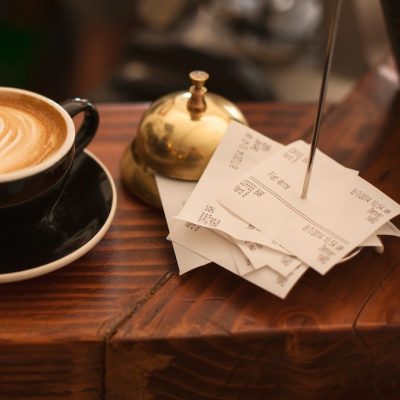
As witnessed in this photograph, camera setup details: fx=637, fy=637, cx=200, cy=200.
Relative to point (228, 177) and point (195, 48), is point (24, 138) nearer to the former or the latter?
point (228, 177)

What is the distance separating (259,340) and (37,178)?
272 millimetres

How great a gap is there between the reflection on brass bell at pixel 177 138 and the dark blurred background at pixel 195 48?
25.5 inches

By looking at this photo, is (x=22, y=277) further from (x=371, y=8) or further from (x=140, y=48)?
(x=371, y=8)

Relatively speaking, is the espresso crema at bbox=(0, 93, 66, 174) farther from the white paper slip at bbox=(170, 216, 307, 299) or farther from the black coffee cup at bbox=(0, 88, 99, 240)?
the white paper slip at bbox=(170, 216, 307, 299)

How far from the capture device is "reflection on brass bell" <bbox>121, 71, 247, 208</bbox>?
30.1 inches

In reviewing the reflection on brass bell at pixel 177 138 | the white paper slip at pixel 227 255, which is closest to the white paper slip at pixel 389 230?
the white paper slip at pixel 227 255

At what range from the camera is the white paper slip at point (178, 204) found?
68 cm

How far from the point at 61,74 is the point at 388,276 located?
174 centimetres

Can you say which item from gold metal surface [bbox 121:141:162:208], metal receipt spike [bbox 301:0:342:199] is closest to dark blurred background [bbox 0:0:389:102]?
gold metal surface [bbox 121:141:162:208]

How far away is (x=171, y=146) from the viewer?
2.51 ft

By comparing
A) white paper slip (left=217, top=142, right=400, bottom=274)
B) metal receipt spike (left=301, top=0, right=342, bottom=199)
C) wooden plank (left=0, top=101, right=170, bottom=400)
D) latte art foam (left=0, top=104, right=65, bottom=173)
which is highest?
metal receipt spike (left=301, top=0, right=342, bottom=199)

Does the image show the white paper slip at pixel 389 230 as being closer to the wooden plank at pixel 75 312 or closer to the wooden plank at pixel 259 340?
the wooden plank at pixel 259 340

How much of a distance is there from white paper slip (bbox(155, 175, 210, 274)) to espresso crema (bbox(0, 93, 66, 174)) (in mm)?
143

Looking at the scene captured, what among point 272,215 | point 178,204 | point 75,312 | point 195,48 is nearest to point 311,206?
point 272,215
